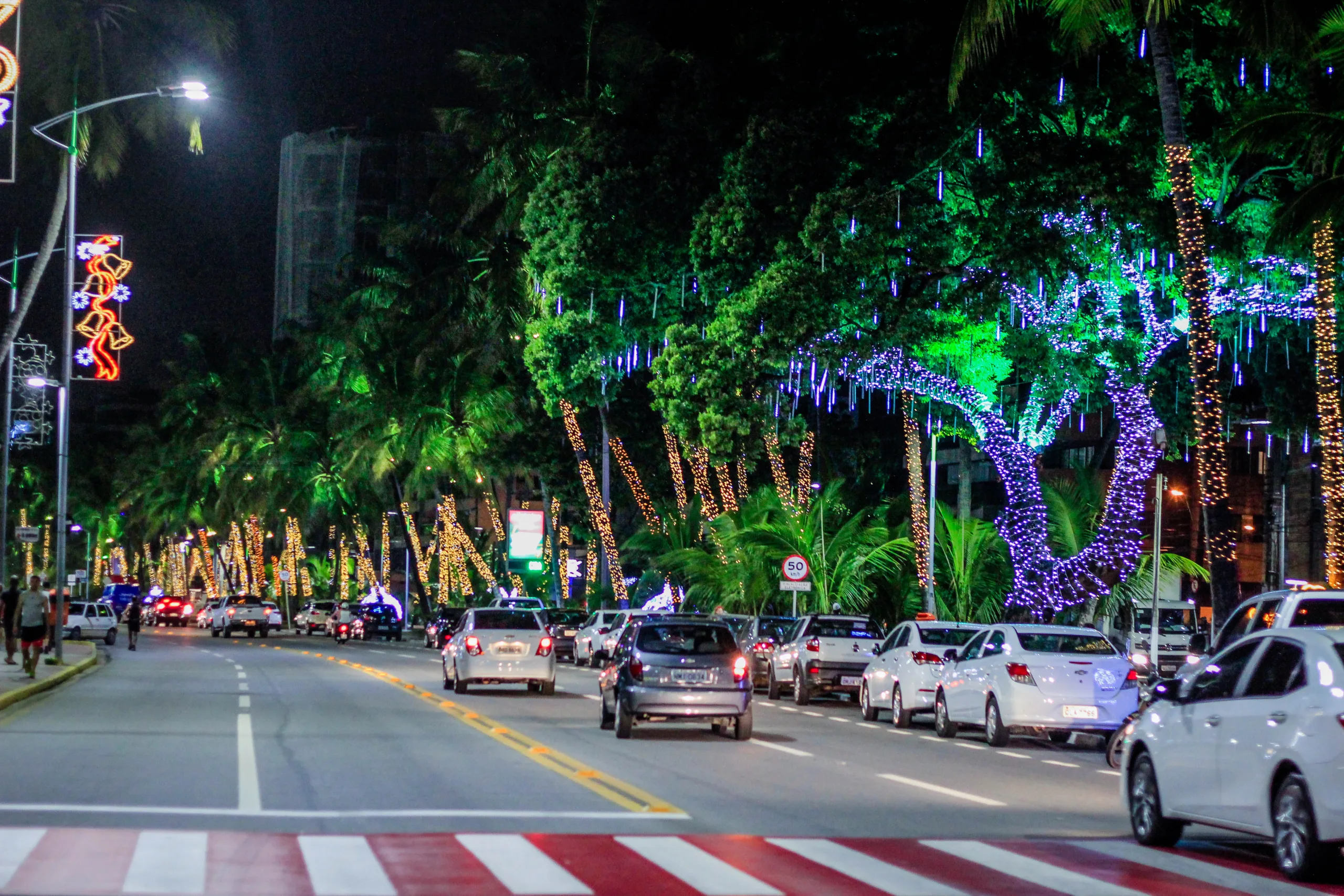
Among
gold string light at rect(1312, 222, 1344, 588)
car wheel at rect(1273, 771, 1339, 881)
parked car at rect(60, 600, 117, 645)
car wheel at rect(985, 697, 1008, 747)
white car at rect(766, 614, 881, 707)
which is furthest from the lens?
parked car at rect(60, 600, 117, 645)

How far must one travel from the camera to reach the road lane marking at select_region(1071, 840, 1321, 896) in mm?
10492

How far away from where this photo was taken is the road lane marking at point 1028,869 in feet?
33.7

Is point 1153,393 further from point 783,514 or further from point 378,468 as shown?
point 378,468

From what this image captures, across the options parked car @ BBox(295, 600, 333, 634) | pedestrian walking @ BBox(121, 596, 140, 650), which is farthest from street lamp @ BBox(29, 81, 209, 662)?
parked car @ BBox(295, 600, 333, 634)

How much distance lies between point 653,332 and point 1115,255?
1161 cm

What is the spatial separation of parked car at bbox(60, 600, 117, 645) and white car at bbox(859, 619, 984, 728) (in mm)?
39406

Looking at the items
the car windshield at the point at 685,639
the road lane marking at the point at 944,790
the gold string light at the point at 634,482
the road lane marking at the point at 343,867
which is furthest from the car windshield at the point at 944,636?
the gold string light at the point at 634,482

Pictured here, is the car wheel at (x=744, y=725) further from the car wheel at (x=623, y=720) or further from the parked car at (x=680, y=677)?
the car wheel at (x=623, y=720)

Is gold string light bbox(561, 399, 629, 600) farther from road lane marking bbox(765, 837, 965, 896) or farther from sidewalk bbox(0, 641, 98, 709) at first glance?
road lane marking bbox(765, 837, 965, 896)

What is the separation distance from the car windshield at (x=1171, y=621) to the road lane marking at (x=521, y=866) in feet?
108

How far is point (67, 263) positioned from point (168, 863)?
3059 centimetres

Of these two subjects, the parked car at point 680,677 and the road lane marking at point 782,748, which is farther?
the parked car at point 680,677

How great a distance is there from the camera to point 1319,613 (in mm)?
16297

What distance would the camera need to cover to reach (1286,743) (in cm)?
1055
